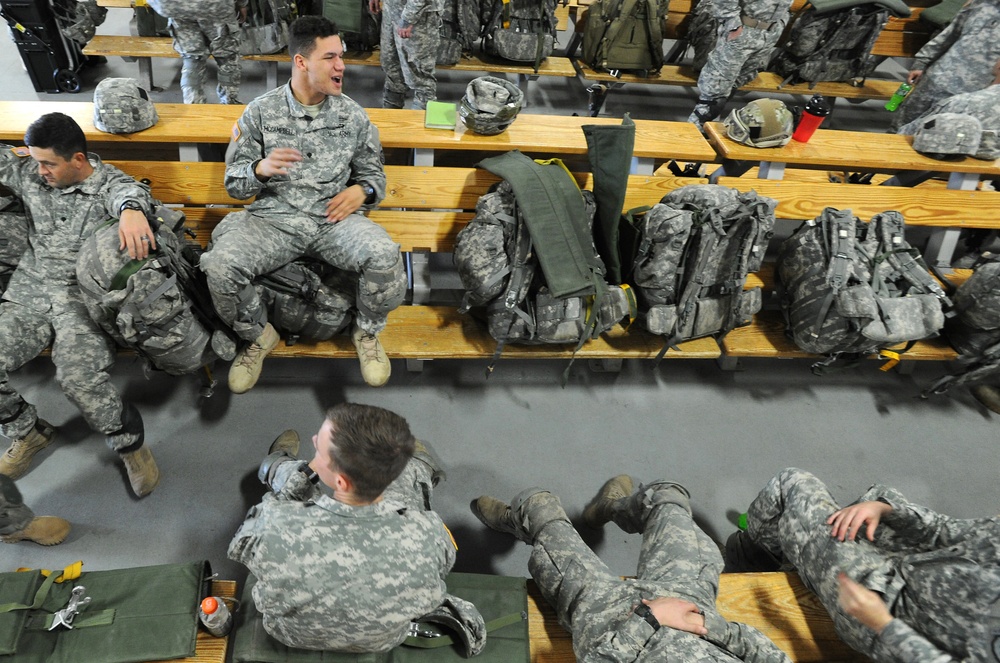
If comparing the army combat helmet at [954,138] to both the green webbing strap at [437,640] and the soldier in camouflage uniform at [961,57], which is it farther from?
the green webbing strap at [437,640]

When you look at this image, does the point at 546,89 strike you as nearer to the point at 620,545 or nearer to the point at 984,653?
the point at 620,545

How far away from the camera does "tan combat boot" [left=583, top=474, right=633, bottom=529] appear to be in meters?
2.62

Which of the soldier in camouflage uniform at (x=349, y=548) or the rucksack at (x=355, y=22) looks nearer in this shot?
the soldier in camouflage uniform at (x=349, y=548)

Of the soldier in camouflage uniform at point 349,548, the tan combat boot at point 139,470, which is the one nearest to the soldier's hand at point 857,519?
the soldier in camouflage uniform at point 349,548

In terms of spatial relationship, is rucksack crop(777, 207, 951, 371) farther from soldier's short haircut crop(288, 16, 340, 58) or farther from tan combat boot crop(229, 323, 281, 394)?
tan combat boot crop(229, 323, 281, 394)

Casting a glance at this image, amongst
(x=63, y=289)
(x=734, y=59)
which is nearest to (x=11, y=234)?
(x=63, y=289)

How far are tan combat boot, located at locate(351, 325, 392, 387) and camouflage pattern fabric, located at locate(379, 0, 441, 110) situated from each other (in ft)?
7.23

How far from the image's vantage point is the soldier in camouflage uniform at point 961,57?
423 centimetres

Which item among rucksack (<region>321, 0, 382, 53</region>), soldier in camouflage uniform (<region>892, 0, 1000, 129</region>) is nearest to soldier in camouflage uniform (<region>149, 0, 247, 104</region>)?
rucksack (<region>321, 0, 382, 53</region>)

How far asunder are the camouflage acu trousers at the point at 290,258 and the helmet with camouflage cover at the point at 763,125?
1.92m

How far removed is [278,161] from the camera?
2.57 metres

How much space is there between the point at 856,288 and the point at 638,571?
1.80m

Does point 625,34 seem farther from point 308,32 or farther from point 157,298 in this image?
point 157,298

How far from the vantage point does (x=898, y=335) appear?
3.05m
